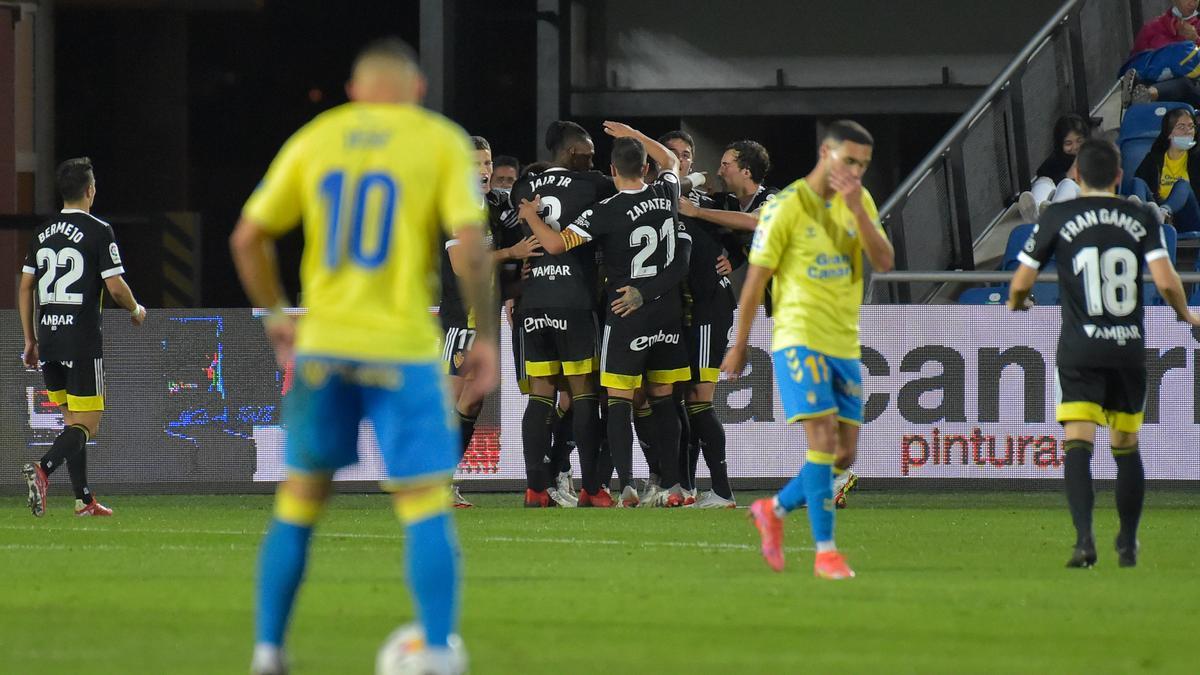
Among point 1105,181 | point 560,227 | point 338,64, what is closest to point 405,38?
point 338,64

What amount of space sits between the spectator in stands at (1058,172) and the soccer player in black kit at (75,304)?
7.34 m

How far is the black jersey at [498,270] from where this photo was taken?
1315 cm

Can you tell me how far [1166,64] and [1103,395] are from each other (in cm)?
1000

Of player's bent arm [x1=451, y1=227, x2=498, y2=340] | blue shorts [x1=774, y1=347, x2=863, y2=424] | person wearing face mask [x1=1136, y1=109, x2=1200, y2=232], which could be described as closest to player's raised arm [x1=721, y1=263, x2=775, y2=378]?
blue shorts [x1=774, y1=347, x2=863, y2=424]

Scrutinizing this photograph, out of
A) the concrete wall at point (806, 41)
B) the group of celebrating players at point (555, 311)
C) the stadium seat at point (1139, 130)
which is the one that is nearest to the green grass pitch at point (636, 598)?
the group of celebrating players at point (555, 311)

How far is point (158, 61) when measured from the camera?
23.8 m

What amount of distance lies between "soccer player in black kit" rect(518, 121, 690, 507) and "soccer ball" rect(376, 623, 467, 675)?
7552 mm

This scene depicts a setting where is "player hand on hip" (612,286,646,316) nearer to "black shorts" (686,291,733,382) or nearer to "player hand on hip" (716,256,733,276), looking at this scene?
"black shorts" (686,291,733,382)

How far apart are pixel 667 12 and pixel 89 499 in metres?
12.5

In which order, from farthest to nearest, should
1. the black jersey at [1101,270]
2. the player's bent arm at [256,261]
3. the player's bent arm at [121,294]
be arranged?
the player's bent arm at [121,294] < the black jersey at [1101,270] < the player's bent arm at [256,261]

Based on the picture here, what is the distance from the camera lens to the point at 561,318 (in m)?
12.9

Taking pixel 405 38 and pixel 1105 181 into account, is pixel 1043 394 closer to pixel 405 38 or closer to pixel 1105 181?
pixel 1105 181

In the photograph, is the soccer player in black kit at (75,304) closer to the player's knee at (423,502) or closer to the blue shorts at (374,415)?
the blue shorts at (374,415)

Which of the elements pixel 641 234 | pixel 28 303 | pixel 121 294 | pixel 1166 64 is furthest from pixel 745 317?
pixel 1166 64
